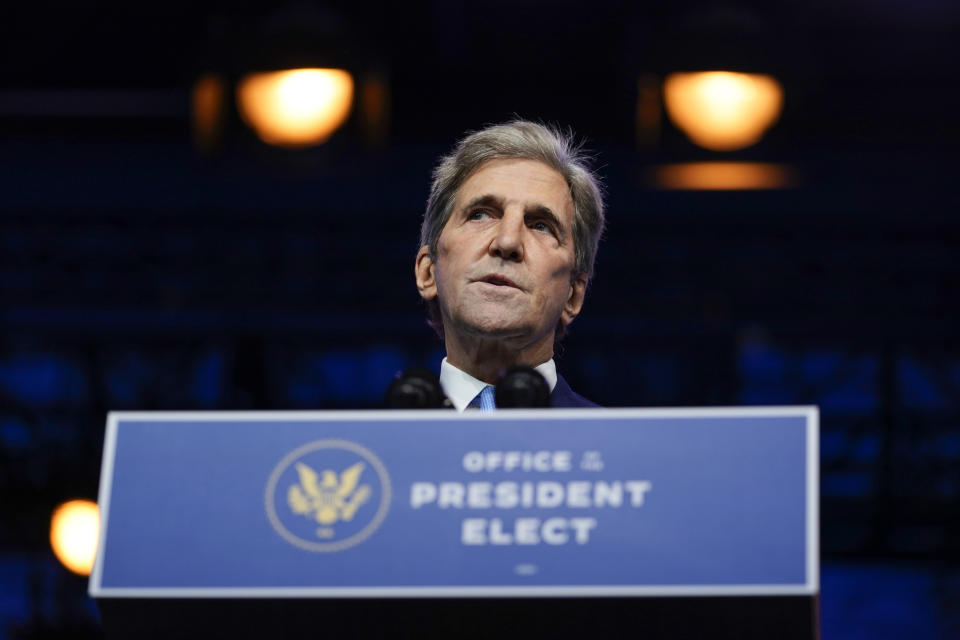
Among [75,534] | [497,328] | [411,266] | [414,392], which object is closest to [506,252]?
[497,328]

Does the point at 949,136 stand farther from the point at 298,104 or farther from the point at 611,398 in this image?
the point at 298,104

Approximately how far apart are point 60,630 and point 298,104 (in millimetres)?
4108

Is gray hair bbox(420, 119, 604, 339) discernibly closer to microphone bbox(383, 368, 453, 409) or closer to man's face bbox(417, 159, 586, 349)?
man's face bbox(417, 159, 586, 349)

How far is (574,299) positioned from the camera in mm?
2414

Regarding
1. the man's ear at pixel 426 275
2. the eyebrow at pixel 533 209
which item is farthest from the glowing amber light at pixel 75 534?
the eyebrow at pixel 533 209

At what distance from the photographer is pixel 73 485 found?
22.7 ft

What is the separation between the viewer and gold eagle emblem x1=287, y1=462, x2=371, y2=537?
144 centimetres

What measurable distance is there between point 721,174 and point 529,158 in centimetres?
184

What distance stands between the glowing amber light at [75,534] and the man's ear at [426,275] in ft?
14.9

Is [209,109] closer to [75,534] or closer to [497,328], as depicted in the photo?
[497,328]

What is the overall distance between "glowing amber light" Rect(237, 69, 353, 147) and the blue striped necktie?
2.01 metres

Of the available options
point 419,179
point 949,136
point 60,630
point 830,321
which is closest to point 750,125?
point 949,136

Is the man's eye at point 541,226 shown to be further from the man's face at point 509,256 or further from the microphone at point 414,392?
the microphone at point 414,392

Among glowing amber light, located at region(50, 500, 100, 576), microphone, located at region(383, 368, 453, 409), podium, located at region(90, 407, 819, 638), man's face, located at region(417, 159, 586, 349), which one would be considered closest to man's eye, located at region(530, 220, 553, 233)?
man's face, located at region(417, 159, 586, 349)
